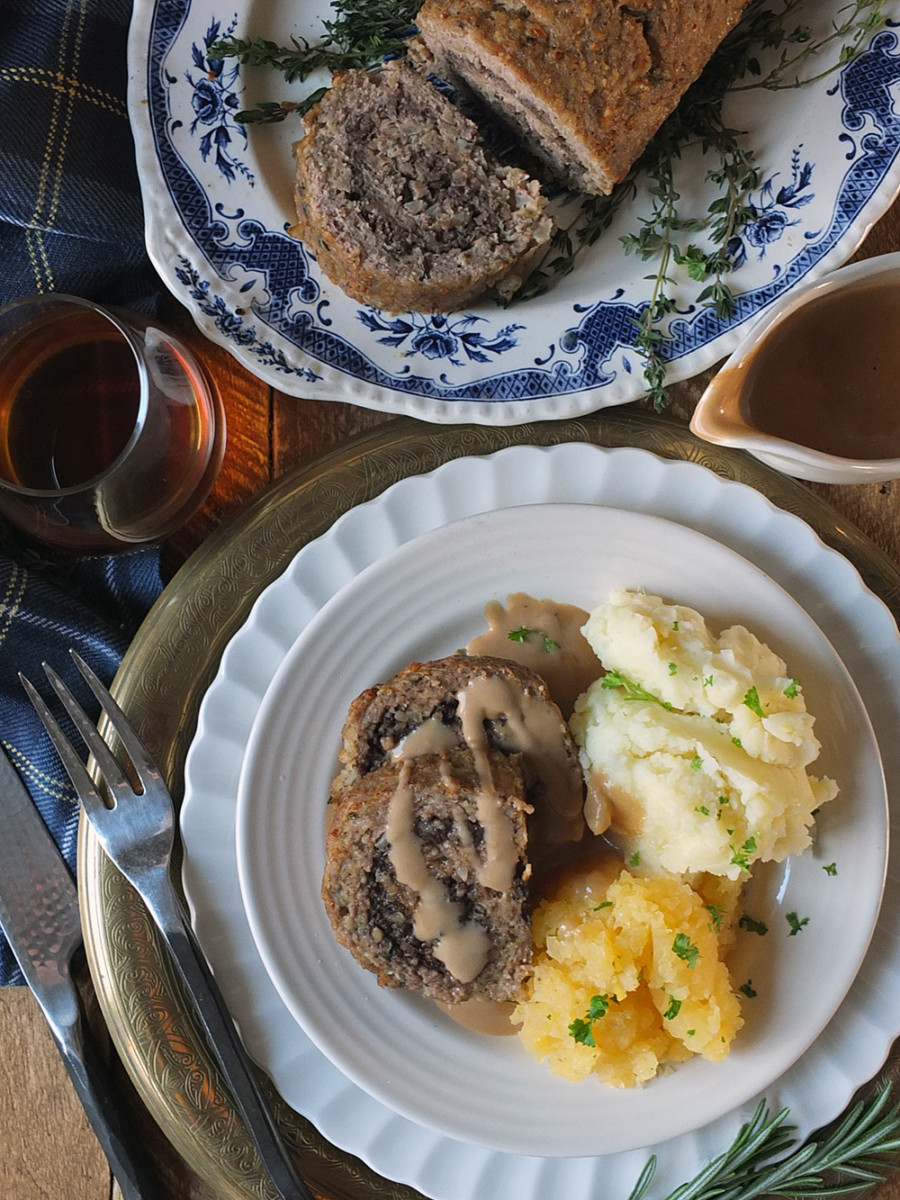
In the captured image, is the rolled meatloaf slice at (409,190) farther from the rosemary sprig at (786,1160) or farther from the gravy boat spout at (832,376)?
the rosemary sprig at (786,1160)

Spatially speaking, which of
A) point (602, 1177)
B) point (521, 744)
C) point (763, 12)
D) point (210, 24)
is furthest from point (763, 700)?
point (210, 24)

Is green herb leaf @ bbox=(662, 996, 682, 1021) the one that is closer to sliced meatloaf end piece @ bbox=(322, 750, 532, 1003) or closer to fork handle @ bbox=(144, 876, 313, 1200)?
sliced meatloaf end piece @ bbox=(322, 750, 532, 1003)

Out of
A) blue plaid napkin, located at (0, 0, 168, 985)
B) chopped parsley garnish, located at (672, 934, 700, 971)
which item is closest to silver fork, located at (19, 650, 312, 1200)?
blue plaid napkin, located at (0, 0, 168, 985)

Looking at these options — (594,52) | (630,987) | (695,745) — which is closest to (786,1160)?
(630,987)

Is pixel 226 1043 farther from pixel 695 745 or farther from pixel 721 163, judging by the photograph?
pixel 721 163

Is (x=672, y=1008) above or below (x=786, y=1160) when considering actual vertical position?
above

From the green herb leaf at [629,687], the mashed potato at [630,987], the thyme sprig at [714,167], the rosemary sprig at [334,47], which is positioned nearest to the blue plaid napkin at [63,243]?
the rosemary sprig at [334,47]

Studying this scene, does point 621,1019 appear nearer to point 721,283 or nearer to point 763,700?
point 763,700
